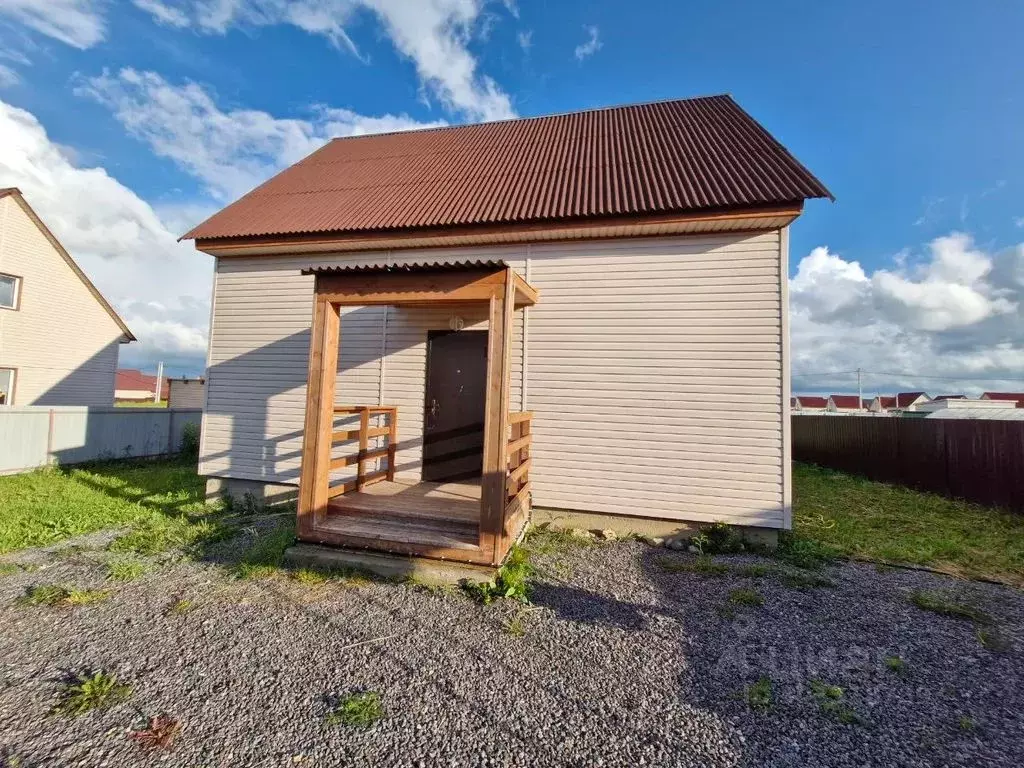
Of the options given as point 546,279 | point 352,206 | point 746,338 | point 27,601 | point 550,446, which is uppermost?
point 352,206

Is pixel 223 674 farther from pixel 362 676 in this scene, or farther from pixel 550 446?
pixel 550 446

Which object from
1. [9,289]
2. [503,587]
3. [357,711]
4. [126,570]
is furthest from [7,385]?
[357,711]

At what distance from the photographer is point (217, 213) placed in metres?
7.55

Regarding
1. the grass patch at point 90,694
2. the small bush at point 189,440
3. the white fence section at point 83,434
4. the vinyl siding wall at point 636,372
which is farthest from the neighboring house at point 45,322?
the grass patch at point 90,694

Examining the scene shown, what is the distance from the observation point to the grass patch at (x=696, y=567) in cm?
451

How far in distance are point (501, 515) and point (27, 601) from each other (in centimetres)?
395

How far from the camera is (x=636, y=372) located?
558 centimetres

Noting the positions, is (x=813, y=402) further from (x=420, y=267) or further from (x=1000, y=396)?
(x=420, y=267)

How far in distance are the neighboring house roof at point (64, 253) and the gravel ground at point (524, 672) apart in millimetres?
14680

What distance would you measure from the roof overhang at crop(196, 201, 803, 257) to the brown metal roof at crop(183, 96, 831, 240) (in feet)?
0.30

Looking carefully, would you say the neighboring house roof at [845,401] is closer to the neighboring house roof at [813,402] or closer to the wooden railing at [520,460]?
the neighboring house roof at [813,402]

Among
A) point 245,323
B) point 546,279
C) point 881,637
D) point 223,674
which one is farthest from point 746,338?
point 245,323

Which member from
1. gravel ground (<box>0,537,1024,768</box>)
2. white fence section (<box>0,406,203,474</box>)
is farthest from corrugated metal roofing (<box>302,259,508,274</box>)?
white fence section (<box>0,406,203,474</box>)

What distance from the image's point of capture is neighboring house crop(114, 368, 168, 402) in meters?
36.6
